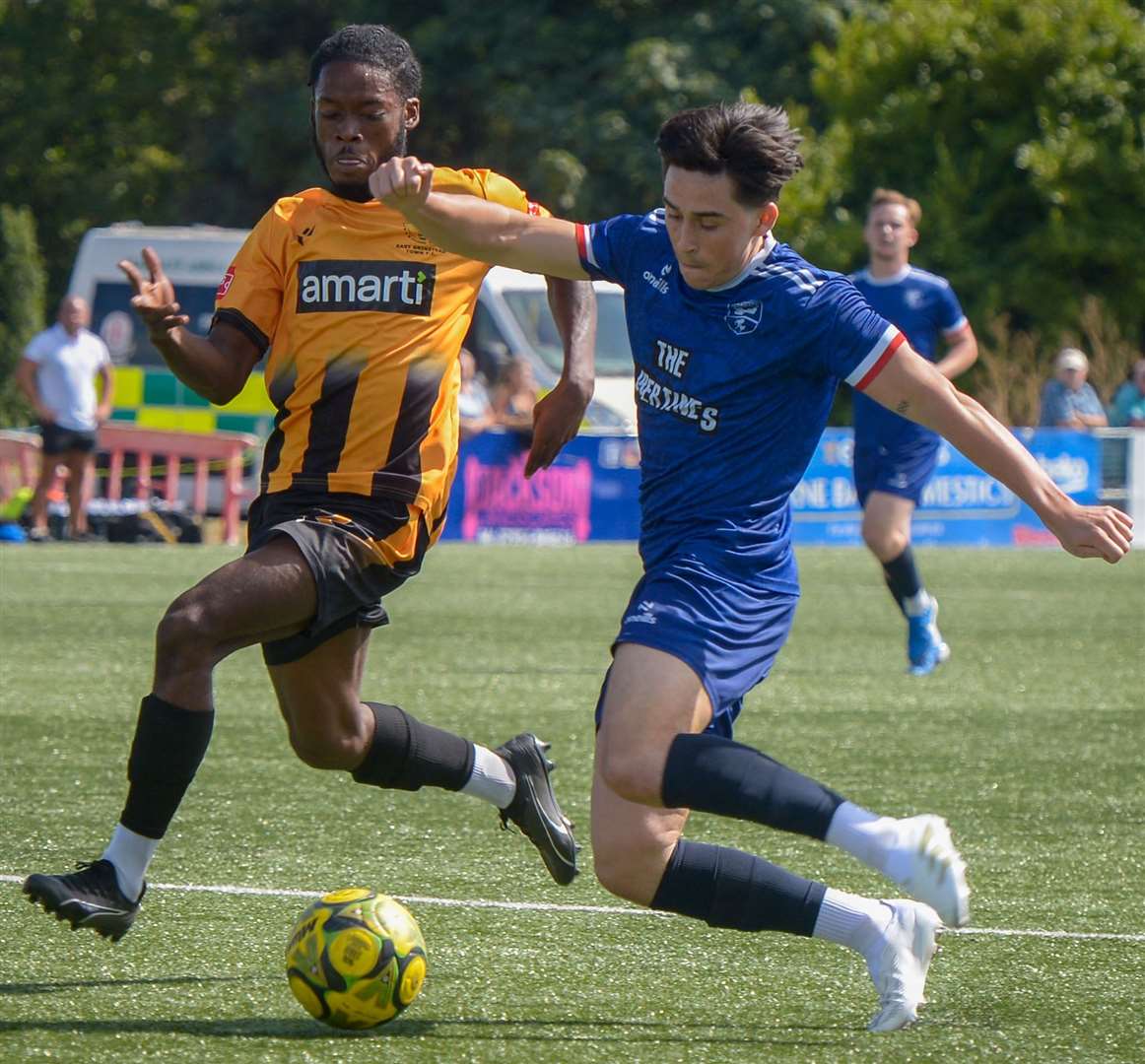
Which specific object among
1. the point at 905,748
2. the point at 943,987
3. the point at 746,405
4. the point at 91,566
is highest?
the point at 746,405

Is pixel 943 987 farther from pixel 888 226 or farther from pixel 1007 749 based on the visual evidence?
pixel 888 226

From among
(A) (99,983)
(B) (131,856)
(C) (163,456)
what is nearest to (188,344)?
(B) (131,856)

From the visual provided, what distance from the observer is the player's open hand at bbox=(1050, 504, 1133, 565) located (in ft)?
13.1

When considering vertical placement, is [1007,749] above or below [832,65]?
below

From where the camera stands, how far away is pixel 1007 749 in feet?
26.9

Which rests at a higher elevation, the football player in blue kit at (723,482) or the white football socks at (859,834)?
the football player in blue kit at (723,482)

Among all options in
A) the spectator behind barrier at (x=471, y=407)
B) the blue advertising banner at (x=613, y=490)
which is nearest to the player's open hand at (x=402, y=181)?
the spectator behind barrier at (x=471, y=407)

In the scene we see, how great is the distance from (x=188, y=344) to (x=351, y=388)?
42 cm

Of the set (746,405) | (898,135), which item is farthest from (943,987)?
(898,135)

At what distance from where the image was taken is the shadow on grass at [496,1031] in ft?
13.4

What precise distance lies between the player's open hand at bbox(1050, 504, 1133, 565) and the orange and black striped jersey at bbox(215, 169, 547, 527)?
1.70 metres

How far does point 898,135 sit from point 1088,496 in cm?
1175

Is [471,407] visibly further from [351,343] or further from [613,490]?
[351,343]

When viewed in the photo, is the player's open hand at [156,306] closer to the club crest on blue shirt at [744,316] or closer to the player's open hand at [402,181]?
the player's open hand at [402,181]
